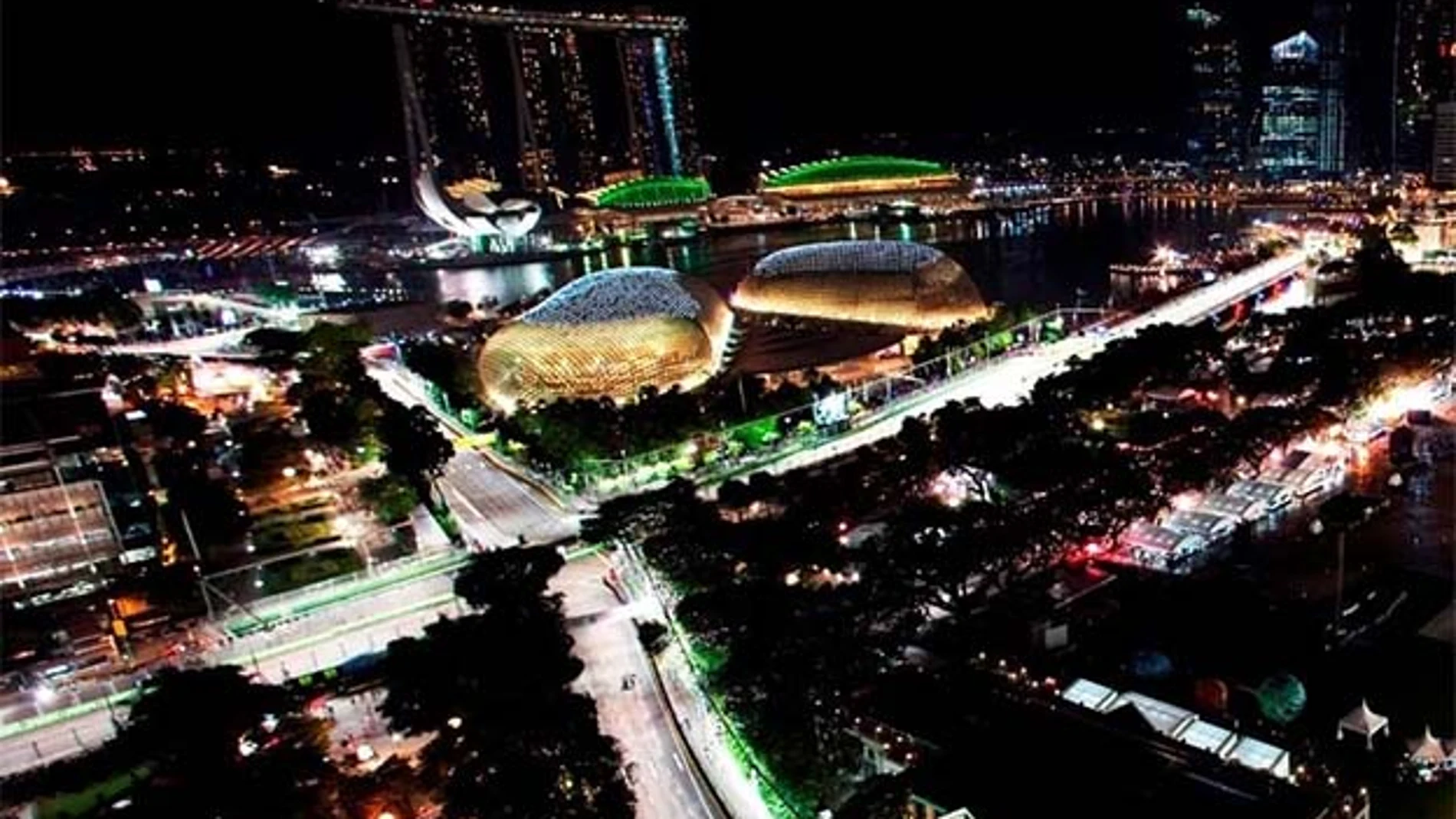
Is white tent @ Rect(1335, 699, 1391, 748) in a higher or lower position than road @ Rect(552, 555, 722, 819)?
lower

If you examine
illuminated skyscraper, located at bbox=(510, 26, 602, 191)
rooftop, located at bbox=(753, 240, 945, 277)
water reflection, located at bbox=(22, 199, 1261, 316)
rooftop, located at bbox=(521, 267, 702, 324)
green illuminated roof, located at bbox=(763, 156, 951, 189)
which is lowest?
water reflection, located at bbox=(22, 199, 1261, 316)

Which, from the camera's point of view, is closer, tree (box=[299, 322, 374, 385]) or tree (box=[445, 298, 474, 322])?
tree (box=[299, 322, 374, 385])

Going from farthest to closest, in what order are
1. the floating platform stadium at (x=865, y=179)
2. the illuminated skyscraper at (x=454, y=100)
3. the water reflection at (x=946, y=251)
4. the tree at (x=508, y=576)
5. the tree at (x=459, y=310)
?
the floating platform stadium at (x=865, y=179) < the illuminated skyscraper at (x=454, y=100) < the water reflection at (x=946, y=251) < the tree at (x=459, y=310) < the tree at (x=508, y=576)

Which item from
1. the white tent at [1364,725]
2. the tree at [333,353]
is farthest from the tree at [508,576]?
the tree at [333,353]

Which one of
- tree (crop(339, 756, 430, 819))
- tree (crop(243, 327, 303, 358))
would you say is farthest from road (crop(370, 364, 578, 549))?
tree (crop(243, 327, 303, 358))

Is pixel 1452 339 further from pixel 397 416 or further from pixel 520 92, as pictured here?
pixel 520 92

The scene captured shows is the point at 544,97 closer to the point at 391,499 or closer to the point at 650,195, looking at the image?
the point at 650,195

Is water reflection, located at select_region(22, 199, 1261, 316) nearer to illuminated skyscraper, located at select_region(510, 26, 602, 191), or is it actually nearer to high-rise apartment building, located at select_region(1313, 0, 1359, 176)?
high-rise apartment building, located at select_region(1313, 0, 1359, 176)

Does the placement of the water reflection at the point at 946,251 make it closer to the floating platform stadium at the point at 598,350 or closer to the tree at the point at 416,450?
the floating platform stadium at the point at 598,350
